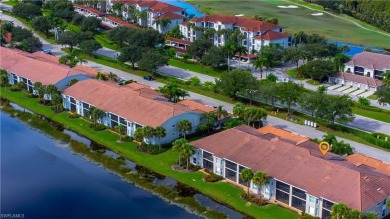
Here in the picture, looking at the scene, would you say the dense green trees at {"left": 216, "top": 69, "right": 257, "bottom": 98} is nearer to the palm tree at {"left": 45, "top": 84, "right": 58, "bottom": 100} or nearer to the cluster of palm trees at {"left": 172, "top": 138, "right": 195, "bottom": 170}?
the cluster of palm trees at {"left": 172, "top": 138, "right": 195, "bottom": 170}

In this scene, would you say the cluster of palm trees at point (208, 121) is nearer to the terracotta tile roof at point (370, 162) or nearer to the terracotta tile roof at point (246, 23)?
the terracotta tile roof at point (370, 162)

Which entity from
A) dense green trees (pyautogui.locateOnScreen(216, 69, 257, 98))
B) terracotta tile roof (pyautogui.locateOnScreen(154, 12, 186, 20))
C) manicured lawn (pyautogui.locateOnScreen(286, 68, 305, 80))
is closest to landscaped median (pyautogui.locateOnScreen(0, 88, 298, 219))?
dense green trees (pyautogui.locateOnScreen(216, 69, 257, 98))

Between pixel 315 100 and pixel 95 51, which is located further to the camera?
pixel 95 51

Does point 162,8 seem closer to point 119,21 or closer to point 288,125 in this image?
point 119,21

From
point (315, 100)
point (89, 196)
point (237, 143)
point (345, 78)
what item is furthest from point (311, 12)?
point (89, 196)

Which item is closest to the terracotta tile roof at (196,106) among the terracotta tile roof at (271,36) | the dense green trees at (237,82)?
the dense green trees at (237,82)

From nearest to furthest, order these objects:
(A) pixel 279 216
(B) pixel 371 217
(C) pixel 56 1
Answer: (B) pixel 371 217, (A) pixel 279 216, (C) pixel 56 1

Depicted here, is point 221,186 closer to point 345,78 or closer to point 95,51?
point 345,78
